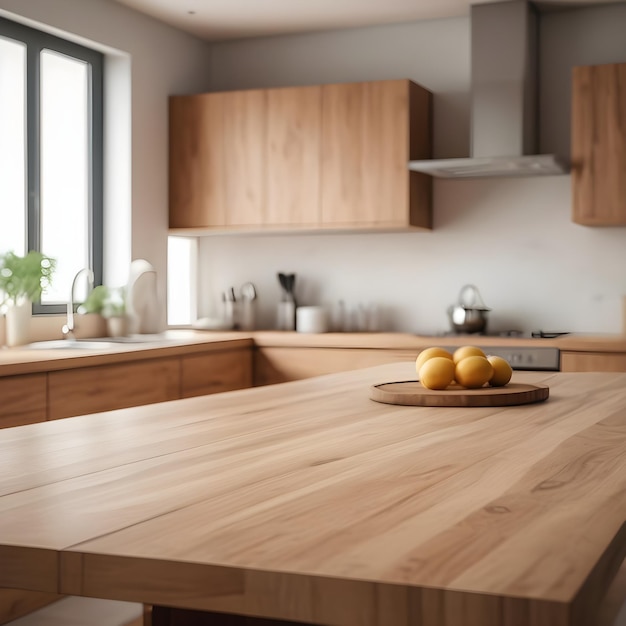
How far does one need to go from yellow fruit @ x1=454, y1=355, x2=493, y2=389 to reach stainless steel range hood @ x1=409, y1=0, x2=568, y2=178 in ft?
8.40

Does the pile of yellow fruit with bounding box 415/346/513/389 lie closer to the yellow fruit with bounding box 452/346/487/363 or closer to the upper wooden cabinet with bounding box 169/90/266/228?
the yellow fruit with bounding box 452/346/487/363

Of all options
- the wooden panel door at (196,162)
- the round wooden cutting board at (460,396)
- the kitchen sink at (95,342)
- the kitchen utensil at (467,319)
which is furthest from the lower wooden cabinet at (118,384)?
the round wooden cutting board at (460,396)

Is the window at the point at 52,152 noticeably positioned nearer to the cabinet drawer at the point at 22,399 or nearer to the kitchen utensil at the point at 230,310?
the kitchen utensil at the point at 230,310

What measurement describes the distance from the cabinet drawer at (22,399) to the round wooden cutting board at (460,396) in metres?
1.55

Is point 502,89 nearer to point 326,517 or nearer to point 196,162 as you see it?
point 196,162

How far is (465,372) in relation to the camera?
2.23m

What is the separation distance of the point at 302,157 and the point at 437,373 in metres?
3.01

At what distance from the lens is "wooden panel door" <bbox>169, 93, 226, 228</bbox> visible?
206 inches

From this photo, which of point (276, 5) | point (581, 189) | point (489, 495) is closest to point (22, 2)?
point (276, 5)

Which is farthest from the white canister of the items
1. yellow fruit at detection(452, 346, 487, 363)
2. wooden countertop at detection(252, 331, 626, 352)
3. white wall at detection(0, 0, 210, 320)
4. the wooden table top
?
the wooden table top

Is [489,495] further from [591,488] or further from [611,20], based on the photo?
[611,20]

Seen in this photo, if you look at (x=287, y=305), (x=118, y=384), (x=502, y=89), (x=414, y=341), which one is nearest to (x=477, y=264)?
(x=414, y=341)

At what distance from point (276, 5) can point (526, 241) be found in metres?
1.77

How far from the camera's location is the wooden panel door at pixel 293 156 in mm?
5020
